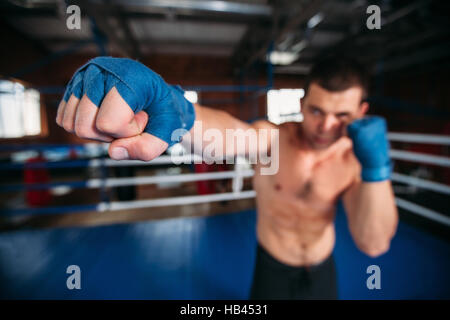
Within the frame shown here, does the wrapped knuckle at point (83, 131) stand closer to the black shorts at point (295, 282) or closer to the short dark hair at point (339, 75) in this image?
the short dark hair at point (339, 75)

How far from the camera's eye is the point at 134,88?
0.39 metres

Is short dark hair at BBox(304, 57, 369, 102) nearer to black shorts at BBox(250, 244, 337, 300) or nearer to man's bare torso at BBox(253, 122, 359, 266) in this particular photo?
man's bare torso at BBox(253, 122, 359, 266)

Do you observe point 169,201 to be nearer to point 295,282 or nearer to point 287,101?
point 295,282

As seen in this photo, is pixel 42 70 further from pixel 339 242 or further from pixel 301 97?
pixel 339 242

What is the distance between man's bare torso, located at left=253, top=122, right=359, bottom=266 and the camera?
1.02m

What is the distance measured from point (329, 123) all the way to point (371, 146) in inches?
7.0

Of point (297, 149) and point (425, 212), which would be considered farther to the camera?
point (425, 212)

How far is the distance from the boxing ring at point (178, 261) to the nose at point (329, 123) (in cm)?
124

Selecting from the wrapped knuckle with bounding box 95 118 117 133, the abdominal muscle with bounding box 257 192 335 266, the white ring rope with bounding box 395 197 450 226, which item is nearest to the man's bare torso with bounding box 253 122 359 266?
the abdominal muscle with bounding box 257 192 335 266

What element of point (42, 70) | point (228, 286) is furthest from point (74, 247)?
point (42, 70)

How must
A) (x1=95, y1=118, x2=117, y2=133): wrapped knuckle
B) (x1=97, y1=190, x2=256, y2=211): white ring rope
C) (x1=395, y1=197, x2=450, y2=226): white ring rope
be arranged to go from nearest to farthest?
1. (x1=95, y1=118, x2=117, y2=133): wrapped knuckle
2. (x1=395, y1=197, x2=450, y2=226): white ring rope
3. (x1=97, y1=190, x2=256, y2=211): white ring rope

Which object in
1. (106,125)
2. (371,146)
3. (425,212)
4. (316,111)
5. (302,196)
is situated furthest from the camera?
(425,212)

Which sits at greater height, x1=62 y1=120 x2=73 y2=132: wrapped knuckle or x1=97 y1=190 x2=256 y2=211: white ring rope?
x1=62 y1=120 x2=73 y2=132: wrapped knuckle

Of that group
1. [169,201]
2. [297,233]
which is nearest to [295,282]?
[297,233]
